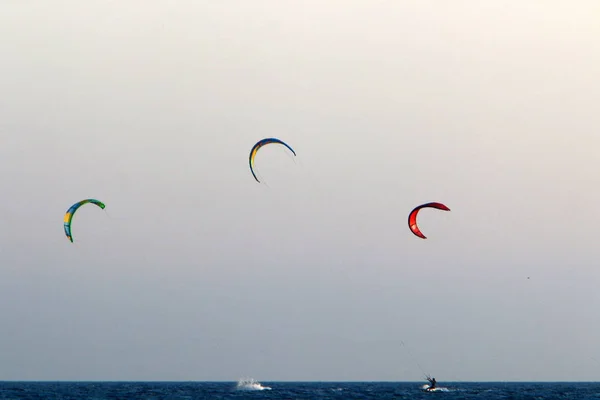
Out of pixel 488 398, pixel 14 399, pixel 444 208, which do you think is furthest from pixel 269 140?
pixel 488 398

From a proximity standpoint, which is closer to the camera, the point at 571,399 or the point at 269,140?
the point at 269,140

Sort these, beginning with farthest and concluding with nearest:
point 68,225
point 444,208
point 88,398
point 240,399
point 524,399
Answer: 1. point 524,399
2. point 88,398
3. point 240,399
4. point 68,225
5. point 444,208

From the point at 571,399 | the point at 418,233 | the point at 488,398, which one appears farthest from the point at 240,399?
the point at 418,233

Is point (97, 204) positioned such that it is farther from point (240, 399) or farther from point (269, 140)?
point (240, 399)

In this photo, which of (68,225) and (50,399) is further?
(50,399)

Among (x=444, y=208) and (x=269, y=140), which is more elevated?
(x=269, y=140)

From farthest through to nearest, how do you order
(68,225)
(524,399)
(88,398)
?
(524,399) < (88,398) < (68,225)

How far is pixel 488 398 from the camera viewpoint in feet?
373

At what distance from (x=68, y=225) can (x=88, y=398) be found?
51.6m

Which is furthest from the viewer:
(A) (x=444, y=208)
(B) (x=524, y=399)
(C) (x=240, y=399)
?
(B) (x=524, y=399)

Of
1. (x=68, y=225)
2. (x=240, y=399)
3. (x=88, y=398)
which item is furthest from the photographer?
(x=88, y=398)

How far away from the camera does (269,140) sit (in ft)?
179

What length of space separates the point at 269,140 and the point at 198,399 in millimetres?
59766

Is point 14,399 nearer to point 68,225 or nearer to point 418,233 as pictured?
point 68,225
